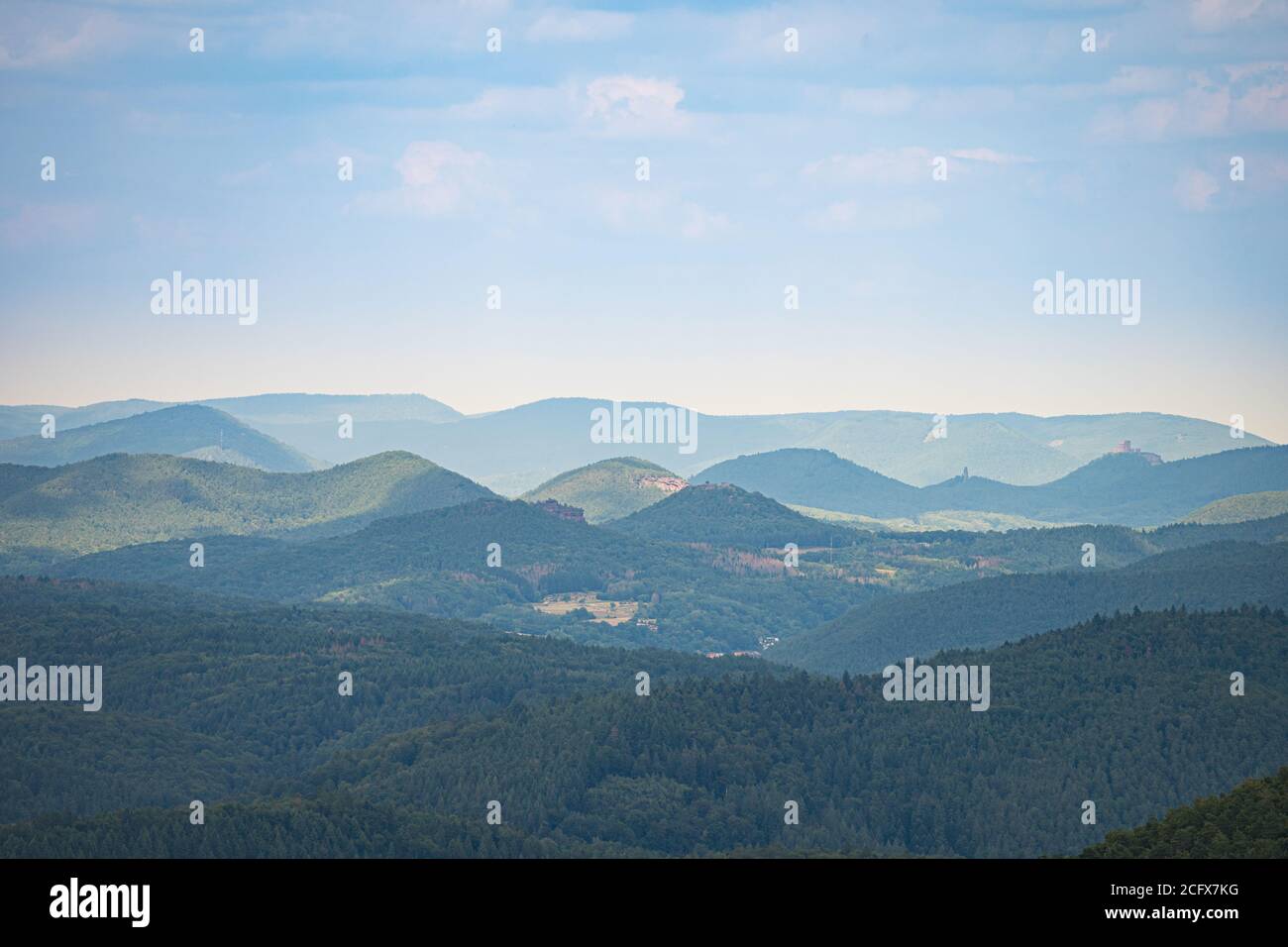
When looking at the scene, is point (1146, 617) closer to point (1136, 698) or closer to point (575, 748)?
point (1136, 698)

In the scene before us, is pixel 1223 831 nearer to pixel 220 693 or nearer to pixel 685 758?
pixel 685 758

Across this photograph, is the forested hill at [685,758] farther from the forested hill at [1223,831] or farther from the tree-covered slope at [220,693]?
the forested hill at [1223,831]
